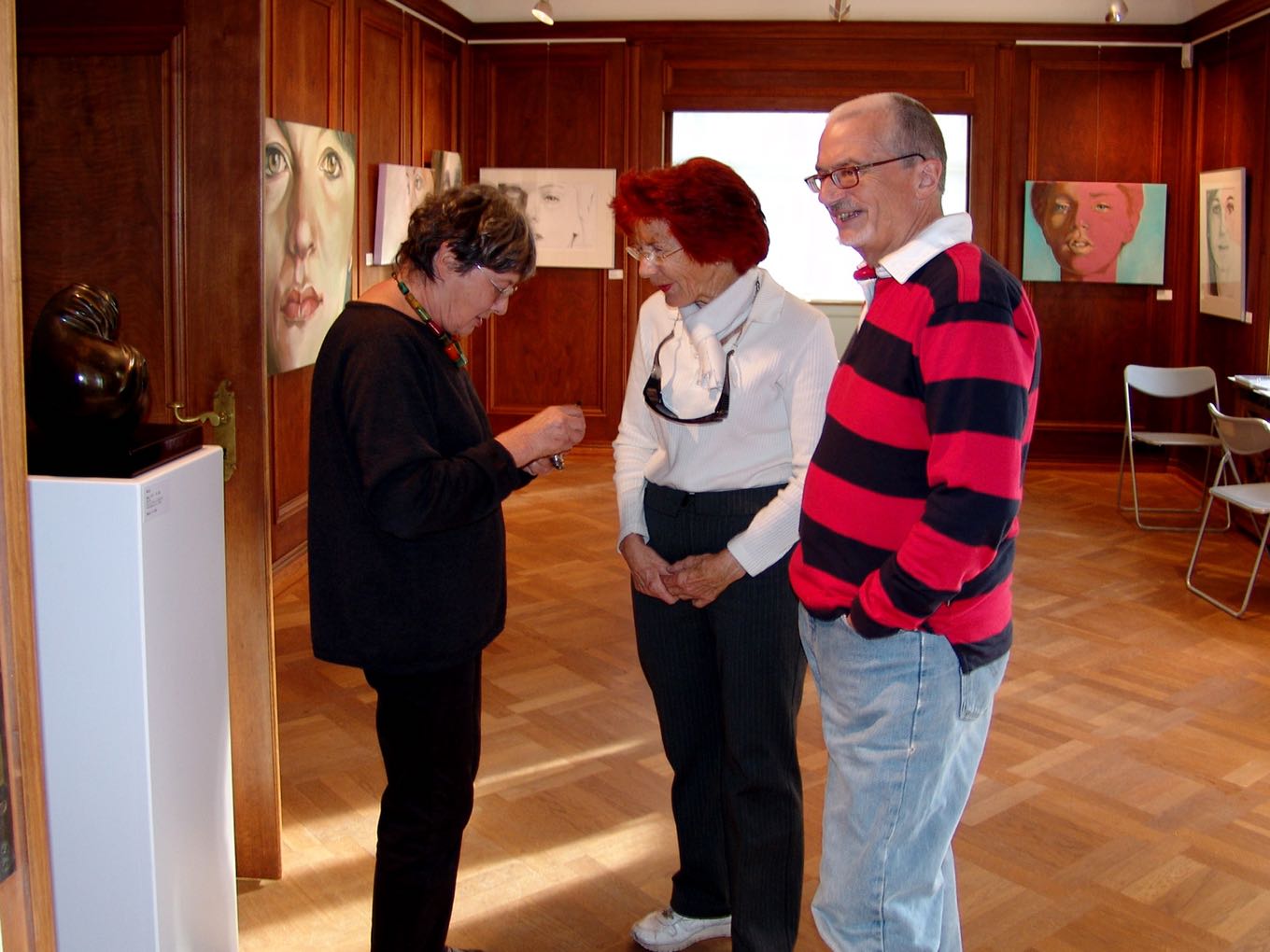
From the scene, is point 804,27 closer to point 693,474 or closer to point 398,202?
point 398,202

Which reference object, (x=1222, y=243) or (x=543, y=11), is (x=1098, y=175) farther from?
(x=543, y=11)

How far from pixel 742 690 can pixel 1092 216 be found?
757cm

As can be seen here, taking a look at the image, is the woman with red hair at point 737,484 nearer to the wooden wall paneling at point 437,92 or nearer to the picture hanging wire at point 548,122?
the wooden wall paneling at point 437,92

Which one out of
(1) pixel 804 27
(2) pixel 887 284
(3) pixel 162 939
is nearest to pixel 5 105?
(2) pixel 887 284

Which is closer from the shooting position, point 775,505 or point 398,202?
point 775,505

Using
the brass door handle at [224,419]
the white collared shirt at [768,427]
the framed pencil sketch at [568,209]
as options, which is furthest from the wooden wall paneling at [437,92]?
the white collared shirt at [768,427]

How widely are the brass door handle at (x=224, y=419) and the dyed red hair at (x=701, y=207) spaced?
1063mm

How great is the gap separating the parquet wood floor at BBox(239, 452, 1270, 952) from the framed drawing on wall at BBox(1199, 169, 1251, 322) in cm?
273

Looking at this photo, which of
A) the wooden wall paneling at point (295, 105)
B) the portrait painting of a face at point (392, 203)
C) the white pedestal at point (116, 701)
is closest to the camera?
the white pedestal at point (116, 701)

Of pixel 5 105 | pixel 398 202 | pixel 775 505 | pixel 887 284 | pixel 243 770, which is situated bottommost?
pixel 243 770

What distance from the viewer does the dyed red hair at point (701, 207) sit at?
8.03 ft

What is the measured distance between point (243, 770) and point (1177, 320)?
7.94 meters

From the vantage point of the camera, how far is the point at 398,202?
7.56m

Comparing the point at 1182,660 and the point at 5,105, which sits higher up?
the point at 5,105
